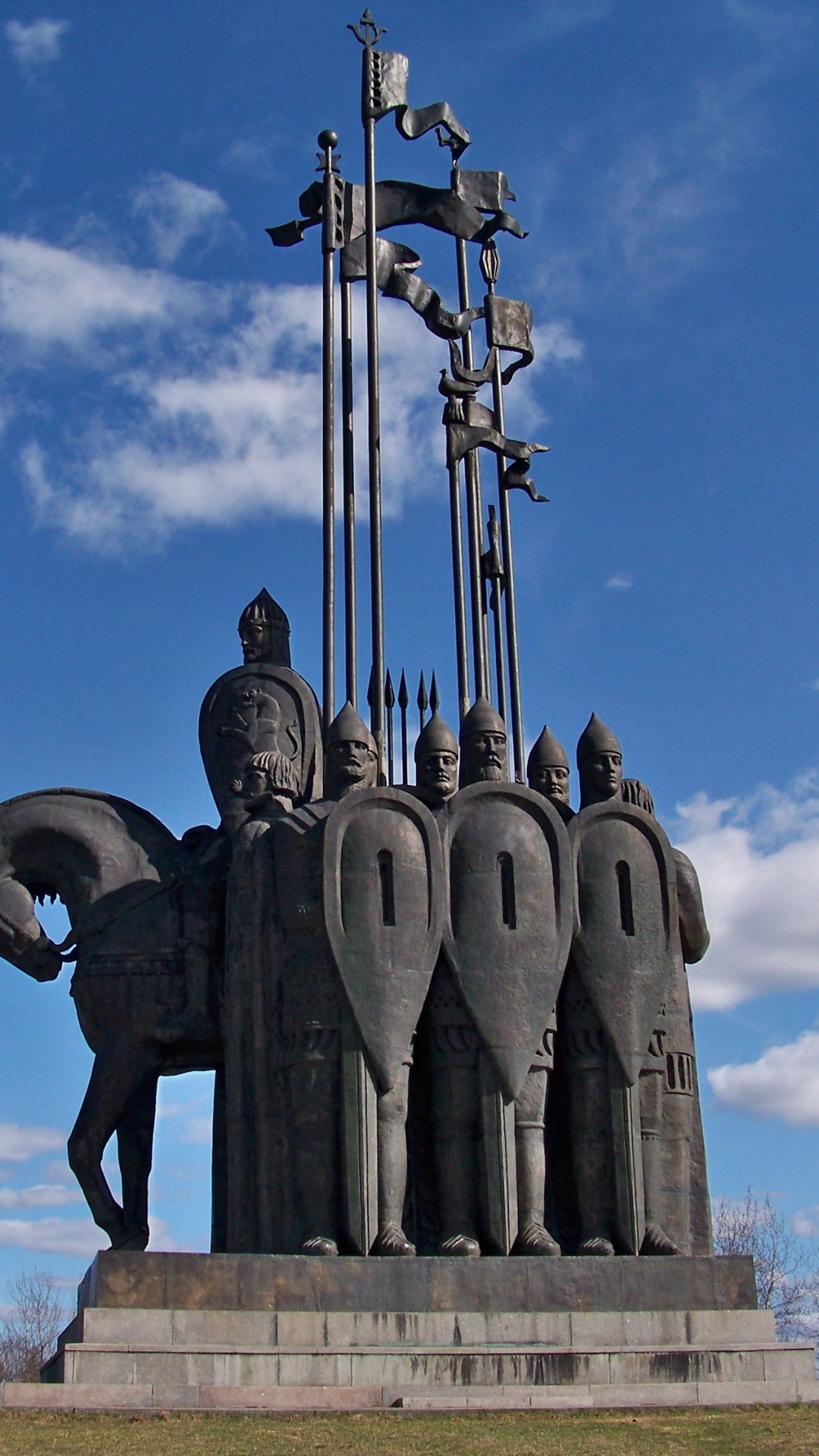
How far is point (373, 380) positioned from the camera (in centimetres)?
1831

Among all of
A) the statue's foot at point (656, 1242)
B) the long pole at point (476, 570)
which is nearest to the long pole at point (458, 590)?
the long pole at point (476, 570)

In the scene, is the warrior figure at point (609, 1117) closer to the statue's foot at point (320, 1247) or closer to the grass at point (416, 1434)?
the statue's foot at point (320, 1247)

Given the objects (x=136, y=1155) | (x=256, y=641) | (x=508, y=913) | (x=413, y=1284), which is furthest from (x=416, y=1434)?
(x=256, y=641)

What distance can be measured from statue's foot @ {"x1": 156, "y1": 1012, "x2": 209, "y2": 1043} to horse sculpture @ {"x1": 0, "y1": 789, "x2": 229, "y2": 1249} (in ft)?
0.06

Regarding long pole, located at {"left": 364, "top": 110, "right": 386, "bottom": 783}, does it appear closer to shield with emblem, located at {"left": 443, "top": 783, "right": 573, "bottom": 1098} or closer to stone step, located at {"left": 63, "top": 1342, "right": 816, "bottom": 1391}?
shield with emblem, located at {"left": 443, "top": 783, "right": 573, "bottom": 1098}

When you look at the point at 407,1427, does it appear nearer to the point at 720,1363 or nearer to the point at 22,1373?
the point at 720,1363

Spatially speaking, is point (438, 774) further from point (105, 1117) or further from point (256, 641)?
point (105, 1117)

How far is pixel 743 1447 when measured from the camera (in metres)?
10.1

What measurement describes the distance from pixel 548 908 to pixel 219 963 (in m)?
2.77

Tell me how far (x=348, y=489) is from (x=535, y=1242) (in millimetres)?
8446

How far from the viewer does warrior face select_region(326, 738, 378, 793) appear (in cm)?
1409

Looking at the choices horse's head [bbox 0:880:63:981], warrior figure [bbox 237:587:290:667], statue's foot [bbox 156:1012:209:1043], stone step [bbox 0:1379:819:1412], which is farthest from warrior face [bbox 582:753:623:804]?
stone step [bbox 0:1379:819:1412]

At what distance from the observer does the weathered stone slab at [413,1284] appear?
39.4 feet

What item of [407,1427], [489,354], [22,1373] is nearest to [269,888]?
[407,1427]
